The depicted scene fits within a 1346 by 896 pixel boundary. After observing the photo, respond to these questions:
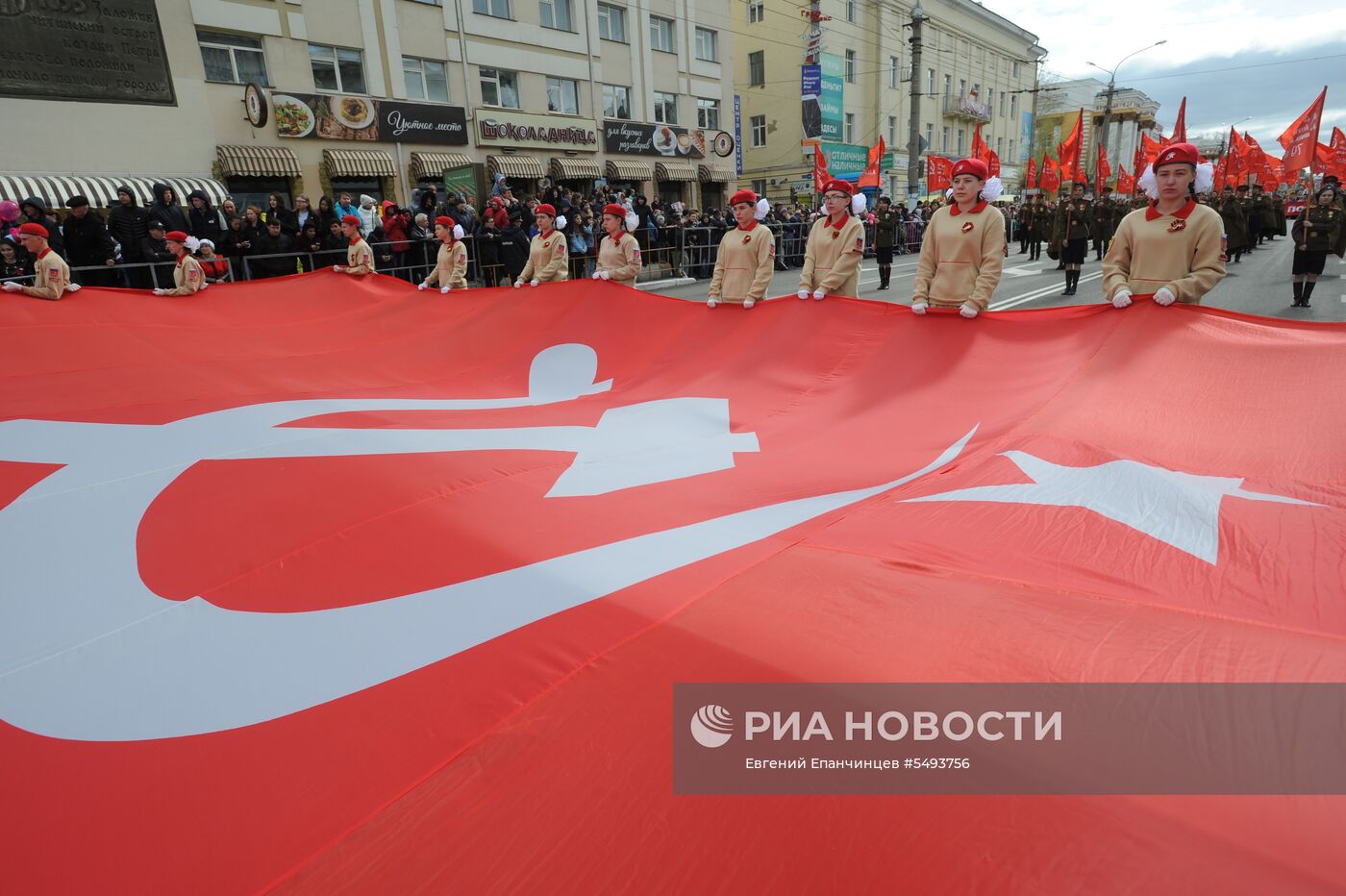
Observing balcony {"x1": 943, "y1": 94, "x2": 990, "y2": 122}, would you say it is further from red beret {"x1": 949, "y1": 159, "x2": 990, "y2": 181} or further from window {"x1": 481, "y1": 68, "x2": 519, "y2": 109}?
red beret {"x1": 949, "y1": 159, "x2": 990, "y2": 181}

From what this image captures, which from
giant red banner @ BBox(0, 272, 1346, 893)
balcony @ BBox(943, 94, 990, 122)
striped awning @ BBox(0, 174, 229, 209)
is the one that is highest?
balcony @ BBox(943, 94, 990, 122)

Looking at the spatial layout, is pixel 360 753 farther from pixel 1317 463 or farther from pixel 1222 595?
pixel 1317 463

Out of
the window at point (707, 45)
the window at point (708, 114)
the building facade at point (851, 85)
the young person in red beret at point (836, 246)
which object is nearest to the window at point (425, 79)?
the window at point (708, 114)

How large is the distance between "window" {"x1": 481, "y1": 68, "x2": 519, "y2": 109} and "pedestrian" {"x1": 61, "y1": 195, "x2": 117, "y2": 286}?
17.5 m

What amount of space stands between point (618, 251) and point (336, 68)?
1935 cm

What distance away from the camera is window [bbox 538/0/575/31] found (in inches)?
1071

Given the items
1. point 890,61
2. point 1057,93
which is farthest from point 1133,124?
point 890,61

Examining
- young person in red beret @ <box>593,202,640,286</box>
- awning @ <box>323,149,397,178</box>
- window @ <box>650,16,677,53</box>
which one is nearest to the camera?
young person in red beret @ <box>593,202,640,286</box>

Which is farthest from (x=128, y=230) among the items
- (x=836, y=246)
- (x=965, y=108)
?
(x=965, y=108)

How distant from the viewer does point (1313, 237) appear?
11.2 m

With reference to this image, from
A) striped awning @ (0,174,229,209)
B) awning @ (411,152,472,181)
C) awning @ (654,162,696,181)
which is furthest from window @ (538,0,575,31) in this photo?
striped awning @ (0,174,229,209)

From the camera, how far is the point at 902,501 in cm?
305

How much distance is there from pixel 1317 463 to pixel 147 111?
78.2 feet

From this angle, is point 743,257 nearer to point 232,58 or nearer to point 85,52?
point 85,52
